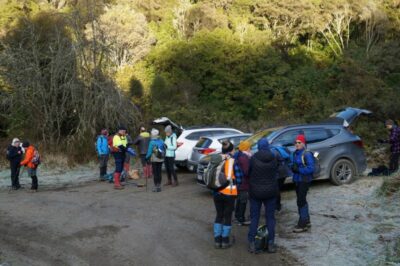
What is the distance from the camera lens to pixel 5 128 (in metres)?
23.1

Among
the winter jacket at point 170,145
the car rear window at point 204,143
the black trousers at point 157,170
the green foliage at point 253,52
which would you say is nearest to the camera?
the black trousers at point 157,170

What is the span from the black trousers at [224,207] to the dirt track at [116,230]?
1.55ft

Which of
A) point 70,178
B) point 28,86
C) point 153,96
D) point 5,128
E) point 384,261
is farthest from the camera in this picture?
point 153,96

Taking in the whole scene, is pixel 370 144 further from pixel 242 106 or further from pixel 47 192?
pixel 242 106

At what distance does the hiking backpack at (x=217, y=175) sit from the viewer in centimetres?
727

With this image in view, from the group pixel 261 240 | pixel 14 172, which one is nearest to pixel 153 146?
pixel 14 172

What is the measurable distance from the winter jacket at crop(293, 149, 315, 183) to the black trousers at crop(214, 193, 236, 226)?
141 centimetres

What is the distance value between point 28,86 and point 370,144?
1511cm

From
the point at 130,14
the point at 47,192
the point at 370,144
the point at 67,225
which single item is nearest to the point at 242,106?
the point at 130,14

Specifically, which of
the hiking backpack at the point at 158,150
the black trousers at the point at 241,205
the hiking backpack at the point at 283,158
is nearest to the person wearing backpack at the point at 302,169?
the hiking backpack at the point at 283,158

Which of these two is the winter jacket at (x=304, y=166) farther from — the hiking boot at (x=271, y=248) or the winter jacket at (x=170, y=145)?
the winter jacket at (x=170, y=145)

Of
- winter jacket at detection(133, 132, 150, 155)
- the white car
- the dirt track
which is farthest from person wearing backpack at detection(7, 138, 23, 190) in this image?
the white car

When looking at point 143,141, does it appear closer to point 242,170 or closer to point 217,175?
point 242,170

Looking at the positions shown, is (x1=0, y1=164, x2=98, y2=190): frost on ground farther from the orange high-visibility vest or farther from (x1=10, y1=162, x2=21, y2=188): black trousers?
the orange high-visibility vest
